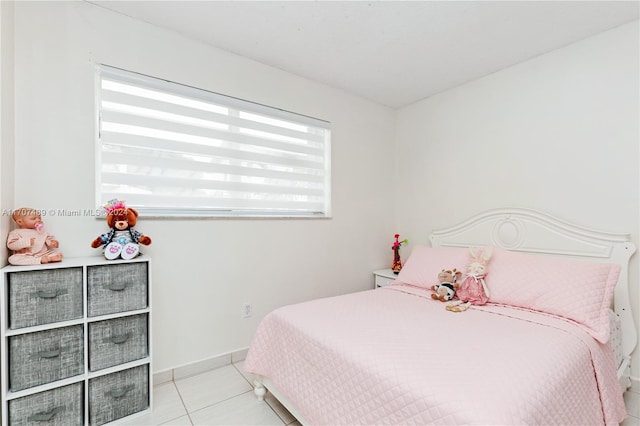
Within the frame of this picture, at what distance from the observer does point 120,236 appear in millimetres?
1740

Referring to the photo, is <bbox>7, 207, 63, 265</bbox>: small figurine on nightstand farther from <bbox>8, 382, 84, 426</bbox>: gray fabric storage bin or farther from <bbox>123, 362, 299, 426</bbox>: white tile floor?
<bbox>123, 362, 299, 426</bbox>: white tile floor

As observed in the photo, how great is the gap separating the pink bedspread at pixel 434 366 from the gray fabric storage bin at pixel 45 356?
2.89 feet

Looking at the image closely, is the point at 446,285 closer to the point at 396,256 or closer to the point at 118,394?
the point at 396,256

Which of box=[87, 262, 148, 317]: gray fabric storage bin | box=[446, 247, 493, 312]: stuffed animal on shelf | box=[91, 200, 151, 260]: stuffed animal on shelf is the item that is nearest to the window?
box=[91, 200, 151, 260]: stuffed animal on shelf

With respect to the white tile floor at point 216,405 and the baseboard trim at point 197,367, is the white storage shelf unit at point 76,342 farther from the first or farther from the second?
the baseboard trim at point 197,367

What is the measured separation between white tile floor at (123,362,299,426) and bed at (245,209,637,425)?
12 cm

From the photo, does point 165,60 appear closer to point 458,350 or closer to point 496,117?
point 458,350

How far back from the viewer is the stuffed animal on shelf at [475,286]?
2.03 m

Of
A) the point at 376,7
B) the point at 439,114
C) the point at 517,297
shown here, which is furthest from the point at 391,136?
the point at 517,297

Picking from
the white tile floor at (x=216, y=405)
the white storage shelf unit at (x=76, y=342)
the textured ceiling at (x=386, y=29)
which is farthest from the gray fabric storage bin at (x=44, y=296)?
the textured ceiling at (x=386, y=29)

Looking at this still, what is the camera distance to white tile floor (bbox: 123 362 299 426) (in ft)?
5.57

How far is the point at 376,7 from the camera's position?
1.85 meters

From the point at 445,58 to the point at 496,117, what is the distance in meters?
0.68

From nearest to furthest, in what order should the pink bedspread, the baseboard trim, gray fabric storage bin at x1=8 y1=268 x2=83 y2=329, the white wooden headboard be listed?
1. the pink bedspread
2. gray fabric storage bin at x1=8 y1=268 x2=83 y2=329
3. the white wooden headboard
4. the baseboard trim
